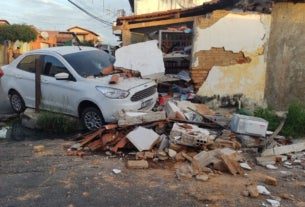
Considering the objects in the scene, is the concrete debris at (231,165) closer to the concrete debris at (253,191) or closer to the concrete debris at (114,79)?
the concrete debris at (253,191)

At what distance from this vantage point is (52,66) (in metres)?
9.29

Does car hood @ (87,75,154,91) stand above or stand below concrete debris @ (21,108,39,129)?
above

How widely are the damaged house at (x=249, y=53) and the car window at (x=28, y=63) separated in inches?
140

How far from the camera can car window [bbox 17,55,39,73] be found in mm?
9688

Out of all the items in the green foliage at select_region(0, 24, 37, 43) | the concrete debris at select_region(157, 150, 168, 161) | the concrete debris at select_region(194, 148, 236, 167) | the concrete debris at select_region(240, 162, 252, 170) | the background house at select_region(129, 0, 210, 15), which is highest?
the background house at select_region(129, 0, 210, 15)

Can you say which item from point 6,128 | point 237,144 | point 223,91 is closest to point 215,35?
point 223,91

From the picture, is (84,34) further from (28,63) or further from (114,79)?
(114,79)

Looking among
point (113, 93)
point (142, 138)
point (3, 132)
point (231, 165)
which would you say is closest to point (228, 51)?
point (113, 93)

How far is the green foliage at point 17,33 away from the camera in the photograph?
33678 millimetres

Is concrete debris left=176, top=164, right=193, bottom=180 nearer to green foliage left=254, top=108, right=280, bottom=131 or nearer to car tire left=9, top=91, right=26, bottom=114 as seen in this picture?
green foliage left=254, top=108, right=280, bottom=131

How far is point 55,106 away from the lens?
9234 mm

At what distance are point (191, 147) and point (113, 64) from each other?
3.59 m

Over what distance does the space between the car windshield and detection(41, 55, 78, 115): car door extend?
0.23 meters

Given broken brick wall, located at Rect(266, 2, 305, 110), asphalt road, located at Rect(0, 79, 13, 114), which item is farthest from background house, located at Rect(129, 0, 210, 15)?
broken brick wall, located at Rect(266, 2, 305, 110)
